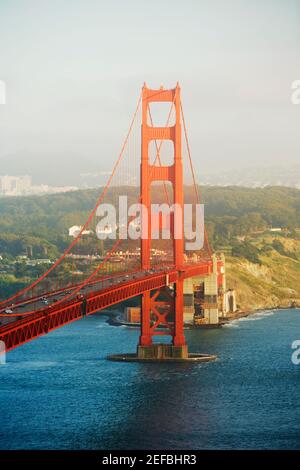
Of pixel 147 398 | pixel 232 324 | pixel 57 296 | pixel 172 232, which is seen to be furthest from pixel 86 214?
pixel 147 398

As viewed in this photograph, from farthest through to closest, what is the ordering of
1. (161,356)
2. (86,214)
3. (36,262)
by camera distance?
1. (86,214)
2. (36,262)
3. (161,356)

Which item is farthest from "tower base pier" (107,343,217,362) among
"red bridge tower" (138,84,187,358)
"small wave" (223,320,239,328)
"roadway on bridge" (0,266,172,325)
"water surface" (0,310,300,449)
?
"small wave" (223,320,239,328)

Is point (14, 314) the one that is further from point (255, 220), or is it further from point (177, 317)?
point (255, 220)

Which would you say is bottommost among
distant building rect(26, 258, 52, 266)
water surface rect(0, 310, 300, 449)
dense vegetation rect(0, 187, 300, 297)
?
water surface rect(0, 310, 300, 449)

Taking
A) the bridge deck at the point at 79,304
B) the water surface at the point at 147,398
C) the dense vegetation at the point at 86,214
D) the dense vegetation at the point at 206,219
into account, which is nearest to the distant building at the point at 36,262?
the dense vegetation at the point at 206,219

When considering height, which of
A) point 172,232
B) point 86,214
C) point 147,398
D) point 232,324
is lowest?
point 147,398

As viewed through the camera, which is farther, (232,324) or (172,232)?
(232,324)

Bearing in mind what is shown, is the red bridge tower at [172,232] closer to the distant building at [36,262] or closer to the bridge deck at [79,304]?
the bridge deck at [79,304]

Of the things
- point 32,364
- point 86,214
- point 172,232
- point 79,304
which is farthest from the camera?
point 86,214

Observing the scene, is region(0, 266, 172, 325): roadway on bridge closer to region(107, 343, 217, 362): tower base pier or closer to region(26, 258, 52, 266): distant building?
region(107, 343, 217, 362): tower base pier

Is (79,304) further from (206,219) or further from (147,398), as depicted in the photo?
(206,219)

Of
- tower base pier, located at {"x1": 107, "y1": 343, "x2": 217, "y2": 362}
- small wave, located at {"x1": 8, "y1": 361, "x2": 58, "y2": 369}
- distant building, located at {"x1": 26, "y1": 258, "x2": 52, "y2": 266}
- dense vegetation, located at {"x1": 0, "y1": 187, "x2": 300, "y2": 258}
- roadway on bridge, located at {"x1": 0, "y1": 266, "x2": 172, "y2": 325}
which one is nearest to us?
roadway on bridge, located at {"x1": 0, "y1": 266, "x2": 172, "y2": 325}

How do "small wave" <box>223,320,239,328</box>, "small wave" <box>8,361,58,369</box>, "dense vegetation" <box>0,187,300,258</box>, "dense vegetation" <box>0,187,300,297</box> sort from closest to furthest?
"small wave" <box>8,361,58,369</box>, "small wave" <box>223,320,239,328</box>, "dense vegetation" <box>0,187,300,297</box>, "dense vegetation" <box>0,187,300,258</box>
